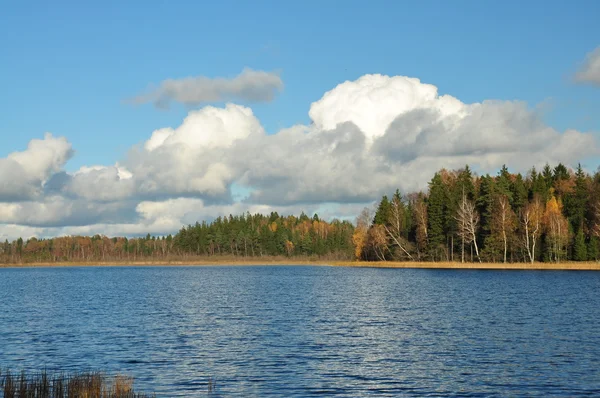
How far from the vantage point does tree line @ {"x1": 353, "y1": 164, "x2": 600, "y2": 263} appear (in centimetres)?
12294

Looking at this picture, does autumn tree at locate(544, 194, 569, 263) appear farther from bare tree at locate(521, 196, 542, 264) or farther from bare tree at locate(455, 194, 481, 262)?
bare tree at locate(455, 194, 481, 262)

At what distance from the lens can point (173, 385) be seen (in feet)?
90.1

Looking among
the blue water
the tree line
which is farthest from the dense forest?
the blue water

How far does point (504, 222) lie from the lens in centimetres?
12331

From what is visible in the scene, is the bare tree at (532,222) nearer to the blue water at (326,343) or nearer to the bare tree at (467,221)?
→ the bare tree at (467,221)

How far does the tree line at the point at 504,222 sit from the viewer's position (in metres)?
123

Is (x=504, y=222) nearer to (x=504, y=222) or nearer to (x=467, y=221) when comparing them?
(x=504, y=222)

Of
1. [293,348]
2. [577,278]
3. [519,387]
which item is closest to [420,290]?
[577,278]

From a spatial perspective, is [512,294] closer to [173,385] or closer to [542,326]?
[542,326]

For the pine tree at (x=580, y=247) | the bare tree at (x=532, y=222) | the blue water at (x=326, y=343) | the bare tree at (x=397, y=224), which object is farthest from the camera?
the bare tree at (x=397, y=224)

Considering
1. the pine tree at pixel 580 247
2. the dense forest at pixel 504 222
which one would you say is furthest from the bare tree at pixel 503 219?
the pine tree at pixel 580 247

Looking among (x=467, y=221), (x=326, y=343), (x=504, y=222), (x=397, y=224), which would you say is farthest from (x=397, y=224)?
(x=326, y=343)

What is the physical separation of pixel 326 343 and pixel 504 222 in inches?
3667

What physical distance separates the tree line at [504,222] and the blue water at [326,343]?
186 feet
